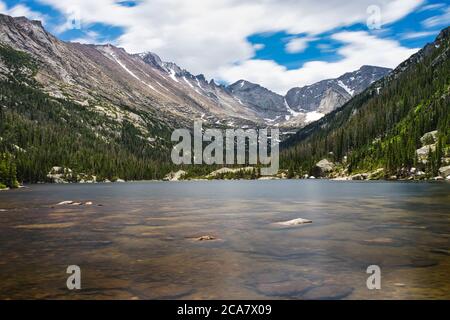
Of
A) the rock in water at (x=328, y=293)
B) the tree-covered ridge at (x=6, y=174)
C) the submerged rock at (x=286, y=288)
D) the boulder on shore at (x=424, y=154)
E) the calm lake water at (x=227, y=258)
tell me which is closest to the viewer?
the rock in water at (x=328, y=293)

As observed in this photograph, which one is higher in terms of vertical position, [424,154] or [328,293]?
[424,154]

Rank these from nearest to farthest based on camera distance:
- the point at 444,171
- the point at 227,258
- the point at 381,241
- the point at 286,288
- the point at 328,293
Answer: the point at 328,293, the point at 286,288, the point at 227,258, the point at 381,241, the point at 444,171

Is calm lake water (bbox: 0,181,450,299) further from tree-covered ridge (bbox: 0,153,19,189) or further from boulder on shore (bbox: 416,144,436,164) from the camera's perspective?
boulder on shore (bbox: 416,144,436,164)

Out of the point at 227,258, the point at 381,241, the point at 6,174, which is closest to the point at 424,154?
the point at 381,241

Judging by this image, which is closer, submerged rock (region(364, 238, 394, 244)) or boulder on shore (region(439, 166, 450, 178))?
submerged rock (region(364, 238, 394, 244))

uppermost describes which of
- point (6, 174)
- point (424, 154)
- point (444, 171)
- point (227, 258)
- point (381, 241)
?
point (424, 154)

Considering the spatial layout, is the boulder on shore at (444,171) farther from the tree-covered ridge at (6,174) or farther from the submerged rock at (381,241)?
the tree-covered ridge at (6,174)

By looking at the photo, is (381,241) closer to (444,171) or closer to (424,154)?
(444,171)

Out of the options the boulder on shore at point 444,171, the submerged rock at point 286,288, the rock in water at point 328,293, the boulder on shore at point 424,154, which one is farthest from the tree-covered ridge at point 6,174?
the boulder on shore at point 424,154

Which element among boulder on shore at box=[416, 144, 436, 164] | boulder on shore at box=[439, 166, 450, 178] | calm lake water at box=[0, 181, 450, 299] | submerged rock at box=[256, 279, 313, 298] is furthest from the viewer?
boulder on shore at box=[416, 144, 436, 164]

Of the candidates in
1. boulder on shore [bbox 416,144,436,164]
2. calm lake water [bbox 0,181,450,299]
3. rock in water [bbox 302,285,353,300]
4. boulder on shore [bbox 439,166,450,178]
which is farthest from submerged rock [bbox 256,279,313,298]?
boulder on shore [bbox 416,144,436,164]

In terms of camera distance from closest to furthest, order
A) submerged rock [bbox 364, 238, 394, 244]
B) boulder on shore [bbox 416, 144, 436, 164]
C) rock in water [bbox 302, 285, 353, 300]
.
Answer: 1. rock in water [bbox 302, 285, 353, 300]
2. submerged rock [bbox 364, 238, 394, 244]
3. boulder on shore [bbox 416, 144, 436, 164]
